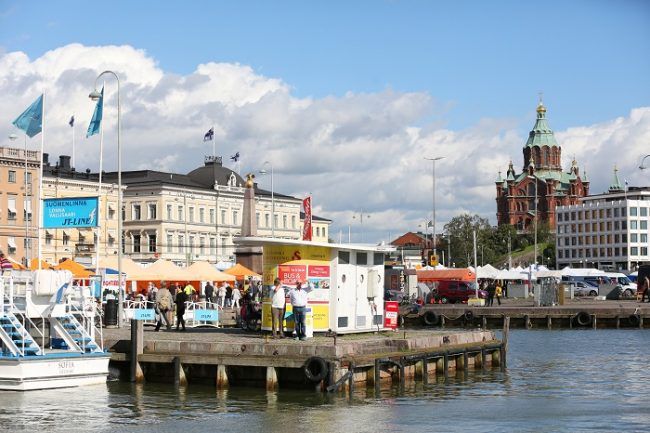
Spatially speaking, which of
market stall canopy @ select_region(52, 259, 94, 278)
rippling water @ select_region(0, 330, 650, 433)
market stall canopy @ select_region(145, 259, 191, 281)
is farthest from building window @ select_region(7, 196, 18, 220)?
rippling water @ select_region(0, 330, 650, 433)

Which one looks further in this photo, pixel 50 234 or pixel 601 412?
pixel 50 234

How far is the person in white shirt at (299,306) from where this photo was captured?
116 feet

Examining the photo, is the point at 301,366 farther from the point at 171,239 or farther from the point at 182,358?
the point at 171,239

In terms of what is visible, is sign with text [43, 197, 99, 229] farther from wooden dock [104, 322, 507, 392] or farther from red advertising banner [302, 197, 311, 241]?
red advertising banner [302, 197, 311, 241]

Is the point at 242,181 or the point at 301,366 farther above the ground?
the point at 242,181

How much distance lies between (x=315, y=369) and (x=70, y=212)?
1281 centimetres

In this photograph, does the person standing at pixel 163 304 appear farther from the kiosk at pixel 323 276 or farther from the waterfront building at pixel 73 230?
the waterfront building at pixel 73 230

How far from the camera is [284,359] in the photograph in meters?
32.8

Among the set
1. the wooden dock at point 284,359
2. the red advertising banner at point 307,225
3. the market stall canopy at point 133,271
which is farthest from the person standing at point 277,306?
the market stall canopy at point 133,271

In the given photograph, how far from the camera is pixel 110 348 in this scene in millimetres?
37031

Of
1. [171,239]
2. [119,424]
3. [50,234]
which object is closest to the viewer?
[119,424]

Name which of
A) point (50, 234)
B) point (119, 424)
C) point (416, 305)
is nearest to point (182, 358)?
point (119, 424)

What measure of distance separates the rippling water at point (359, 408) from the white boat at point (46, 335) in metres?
0.60

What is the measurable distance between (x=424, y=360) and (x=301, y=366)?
543cm
